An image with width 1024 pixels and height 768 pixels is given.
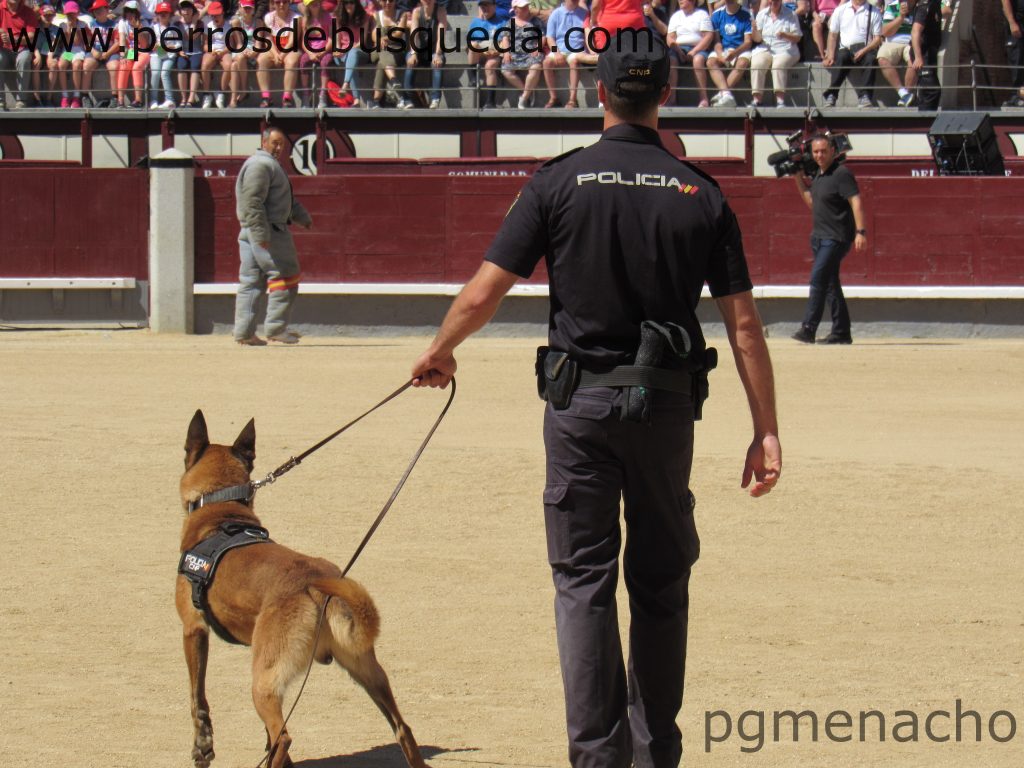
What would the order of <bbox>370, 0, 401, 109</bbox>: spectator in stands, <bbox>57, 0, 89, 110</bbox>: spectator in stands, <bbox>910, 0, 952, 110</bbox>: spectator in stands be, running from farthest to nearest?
<bbox>57, 0, 89, 110</bbox>: spectator in stands < <bbox>370, 0, 401, 109</bbox>: spectator in stands < <bbox>910, 0, 952, 110</bbox>: spectator in stands

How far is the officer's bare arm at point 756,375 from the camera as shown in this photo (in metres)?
3.77

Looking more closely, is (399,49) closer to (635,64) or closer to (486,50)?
(486,50)

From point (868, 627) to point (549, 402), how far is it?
2.25m

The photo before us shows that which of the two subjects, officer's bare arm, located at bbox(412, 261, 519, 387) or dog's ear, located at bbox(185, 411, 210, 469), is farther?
dog's ear, located at bbox(185, 411, 210, 469)

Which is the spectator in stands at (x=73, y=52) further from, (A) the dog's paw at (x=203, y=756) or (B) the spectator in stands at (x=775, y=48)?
(A) the dog's paw at (x=203, y=756)

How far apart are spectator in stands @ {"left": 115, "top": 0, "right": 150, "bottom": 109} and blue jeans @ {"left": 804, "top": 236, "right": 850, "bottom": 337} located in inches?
376

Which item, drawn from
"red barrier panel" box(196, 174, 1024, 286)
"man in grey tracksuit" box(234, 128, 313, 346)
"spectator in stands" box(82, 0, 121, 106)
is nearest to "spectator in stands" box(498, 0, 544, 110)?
"red barrier panel" box(196, 174, 1024, 286)

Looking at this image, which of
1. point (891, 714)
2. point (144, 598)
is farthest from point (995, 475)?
point (144, 598)

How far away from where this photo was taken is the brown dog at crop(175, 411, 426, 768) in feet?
12.6

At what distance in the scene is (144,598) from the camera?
5.84 m

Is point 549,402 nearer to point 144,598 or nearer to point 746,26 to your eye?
point 144,598

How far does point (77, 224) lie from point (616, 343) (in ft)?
44.6

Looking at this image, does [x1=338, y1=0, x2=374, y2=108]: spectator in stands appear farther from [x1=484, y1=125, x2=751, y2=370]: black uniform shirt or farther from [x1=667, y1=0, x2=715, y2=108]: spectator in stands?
[x1=484, y1=125, x2=751, y2=370]: black uniform shirt

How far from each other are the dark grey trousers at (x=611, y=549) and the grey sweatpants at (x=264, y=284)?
1007cm
